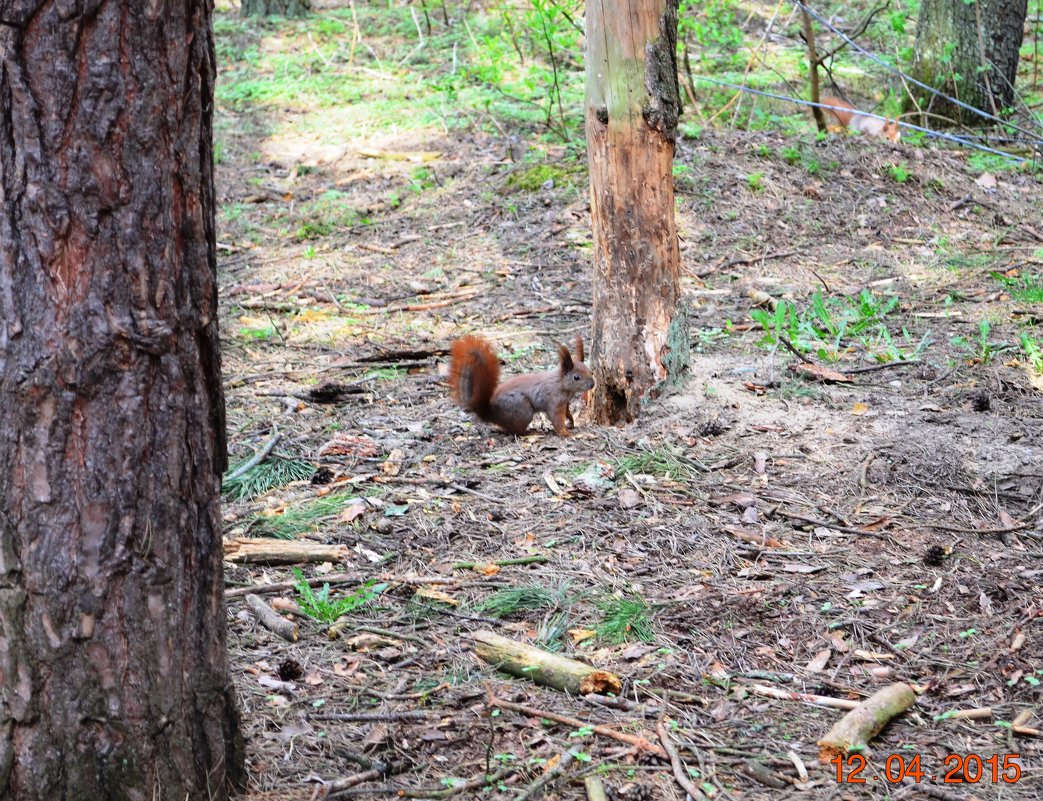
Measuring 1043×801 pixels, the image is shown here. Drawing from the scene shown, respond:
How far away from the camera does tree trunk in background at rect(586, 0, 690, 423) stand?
5.55m

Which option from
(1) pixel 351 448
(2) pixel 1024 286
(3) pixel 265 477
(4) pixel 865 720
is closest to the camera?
(4) pixel 865 720

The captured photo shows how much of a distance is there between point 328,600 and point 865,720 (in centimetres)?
200

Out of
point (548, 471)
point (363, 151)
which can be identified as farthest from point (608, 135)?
point (363, 151)

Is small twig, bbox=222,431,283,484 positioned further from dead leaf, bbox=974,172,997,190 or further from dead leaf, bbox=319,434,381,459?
dead leaf, bbox=974,172,997,190

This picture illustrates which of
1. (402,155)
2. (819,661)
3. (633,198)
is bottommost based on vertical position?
(819,661)

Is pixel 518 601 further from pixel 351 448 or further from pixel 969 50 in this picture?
pixel 969 50

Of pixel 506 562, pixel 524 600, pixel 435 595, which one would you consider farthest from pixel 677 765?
pixel 506 562

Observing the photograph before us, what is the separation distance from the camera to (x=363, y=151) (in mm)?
11727

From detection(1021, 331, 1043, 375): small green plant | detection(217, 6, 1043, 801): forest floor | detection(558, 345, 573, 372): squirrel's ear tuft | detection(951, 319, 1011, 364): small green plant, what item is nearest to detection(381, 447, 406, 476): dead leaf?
detection(217, 6, 1043, 801): forest floor

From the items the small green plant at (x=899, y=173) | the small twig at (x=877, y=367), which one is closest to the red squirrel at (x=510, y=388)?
the small twig at (x=877, y=367)

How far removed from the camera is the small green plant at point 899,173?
9523 millimetres

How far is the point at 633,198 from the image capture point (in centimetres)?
573

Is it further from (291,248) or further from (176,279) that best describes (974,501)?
(291,248)

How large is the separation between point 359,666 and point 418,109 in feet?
33.5
